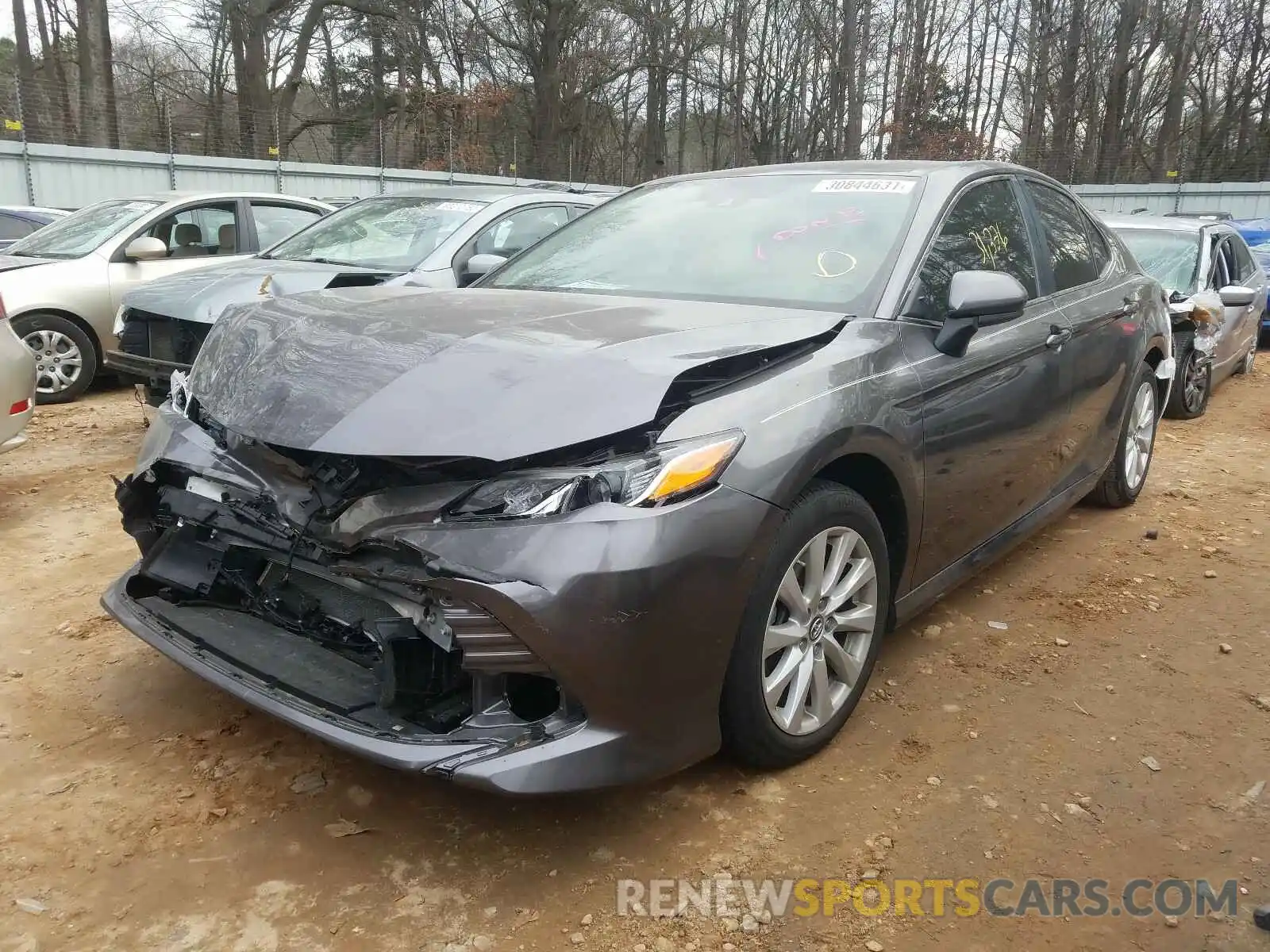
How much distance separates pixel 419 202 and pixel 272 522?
16.3 feet

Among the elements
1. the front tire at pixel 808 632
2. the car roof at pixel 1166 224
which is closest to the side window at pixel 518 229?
the front tire at pixel 808 632

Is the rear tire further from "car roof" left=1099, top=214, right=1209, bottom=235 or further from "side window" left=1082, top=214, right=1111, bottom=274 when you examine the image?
"side window" left=1082, top=214, right=1111, bottom=274

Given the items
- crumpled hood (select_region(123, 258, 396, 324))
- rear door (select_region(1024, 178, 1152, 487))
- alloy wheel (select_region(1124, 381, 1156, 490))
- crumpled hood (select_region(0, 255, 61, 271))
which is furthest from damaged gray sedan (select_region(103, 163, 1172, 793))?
crumpled hood (select_region(0, 255, 61, 271))

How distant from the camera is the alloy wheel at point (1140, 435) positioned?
487cm

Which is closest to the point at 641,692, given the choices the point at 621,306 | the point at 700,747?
the point at 700,747

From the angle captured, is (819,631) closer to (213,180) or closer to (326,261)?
(326,261)

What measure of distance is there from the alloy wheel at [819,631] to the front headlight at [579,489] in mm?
476

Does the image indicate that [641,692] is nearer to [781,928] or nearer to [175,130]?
[781,928]

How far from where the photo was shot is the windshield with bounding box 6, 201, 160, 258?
7.59m

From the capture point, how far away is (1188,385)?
24.4 feet

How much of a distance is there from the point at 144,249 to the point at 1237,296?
25.7 ft

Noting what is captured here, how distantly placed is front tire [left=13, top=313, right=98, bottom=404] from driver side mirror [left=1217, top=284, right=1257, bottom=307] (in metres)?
8.08

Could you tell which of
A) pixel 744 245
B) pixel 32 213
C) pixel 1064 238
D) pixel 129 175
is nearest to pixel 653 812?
pixel 744 245

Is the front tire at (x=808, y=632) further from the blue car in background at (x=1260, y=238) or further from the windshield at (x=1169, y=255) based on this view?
the blue car in background at (x=1260, y=238)
